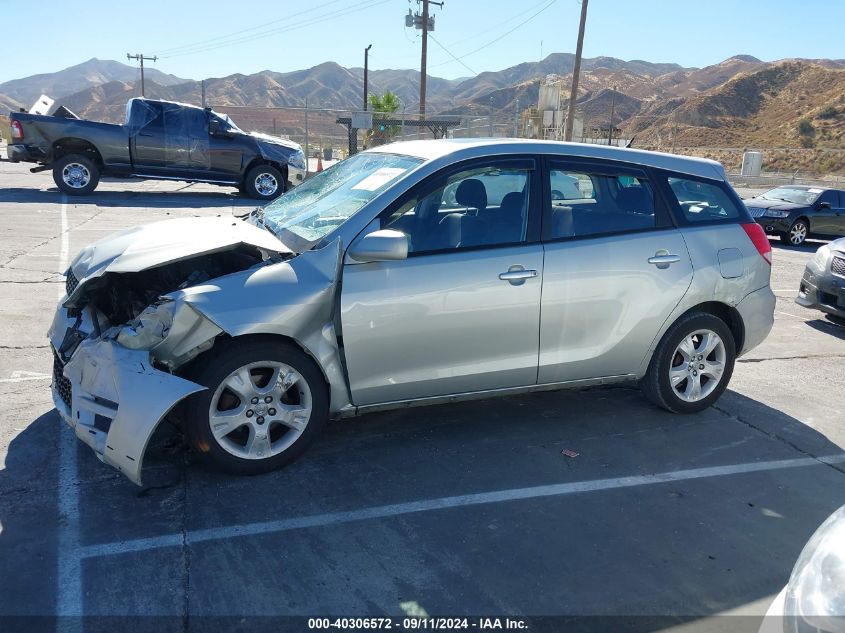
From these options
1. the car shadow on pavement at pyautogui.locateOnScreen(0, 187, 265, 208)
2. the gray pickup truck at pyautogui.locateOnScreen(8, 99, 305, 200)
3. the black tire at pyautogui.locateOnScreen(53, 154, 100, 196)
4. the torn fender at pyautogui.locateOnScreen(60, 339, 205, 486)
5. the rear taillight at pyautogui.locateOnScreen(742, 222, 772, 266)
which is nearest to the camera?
the torn fender at pyautogui.locateOnScreen(60, 339, 205, 486)

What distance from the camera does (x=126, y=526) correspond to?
3379 millimetres

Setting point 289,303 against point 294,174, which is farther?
point 294,174

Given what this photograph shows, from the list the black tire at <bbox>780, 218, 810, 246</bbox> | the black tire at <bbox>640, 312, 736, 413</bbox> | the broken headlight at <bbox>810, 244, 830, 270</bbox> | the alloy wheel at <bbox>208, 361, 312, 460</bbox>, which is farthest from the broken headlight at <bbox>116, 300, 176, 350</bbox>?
the black tire at <bbox>780, 218, 810, 246</bbox>

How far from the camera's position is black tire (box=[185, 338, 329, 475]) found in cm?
363

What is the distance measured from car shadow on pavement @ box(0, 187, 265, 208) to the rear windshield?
1169cm

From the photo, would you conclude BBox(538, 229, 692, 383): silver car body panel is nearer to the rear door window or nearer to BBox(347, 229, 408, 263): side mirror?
the rear door window

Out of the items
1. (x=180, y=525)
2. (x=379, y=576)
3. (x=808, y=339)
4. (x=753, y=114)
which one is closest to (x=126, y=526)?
(x=180, y=525)

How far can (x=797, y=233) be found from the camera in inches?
605

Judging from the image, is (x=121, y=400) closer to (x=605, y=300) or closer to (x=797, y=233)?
(x=605, y=300)

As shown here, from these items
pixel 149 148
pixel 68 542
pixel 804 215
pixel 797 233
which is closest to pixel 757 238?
pixel 68 542

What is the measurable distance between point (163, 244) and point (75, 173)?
12535 millimetres

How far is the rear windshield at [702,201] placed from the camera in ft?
16.0

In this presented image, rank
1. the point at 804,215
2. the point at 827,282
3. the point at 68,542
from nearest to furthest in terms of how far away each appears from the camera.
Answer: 1. the point at 68,542
2. the point at 827,282
3. the point at 804,215

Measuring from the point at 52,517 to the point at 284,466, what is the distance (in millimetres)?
1166
